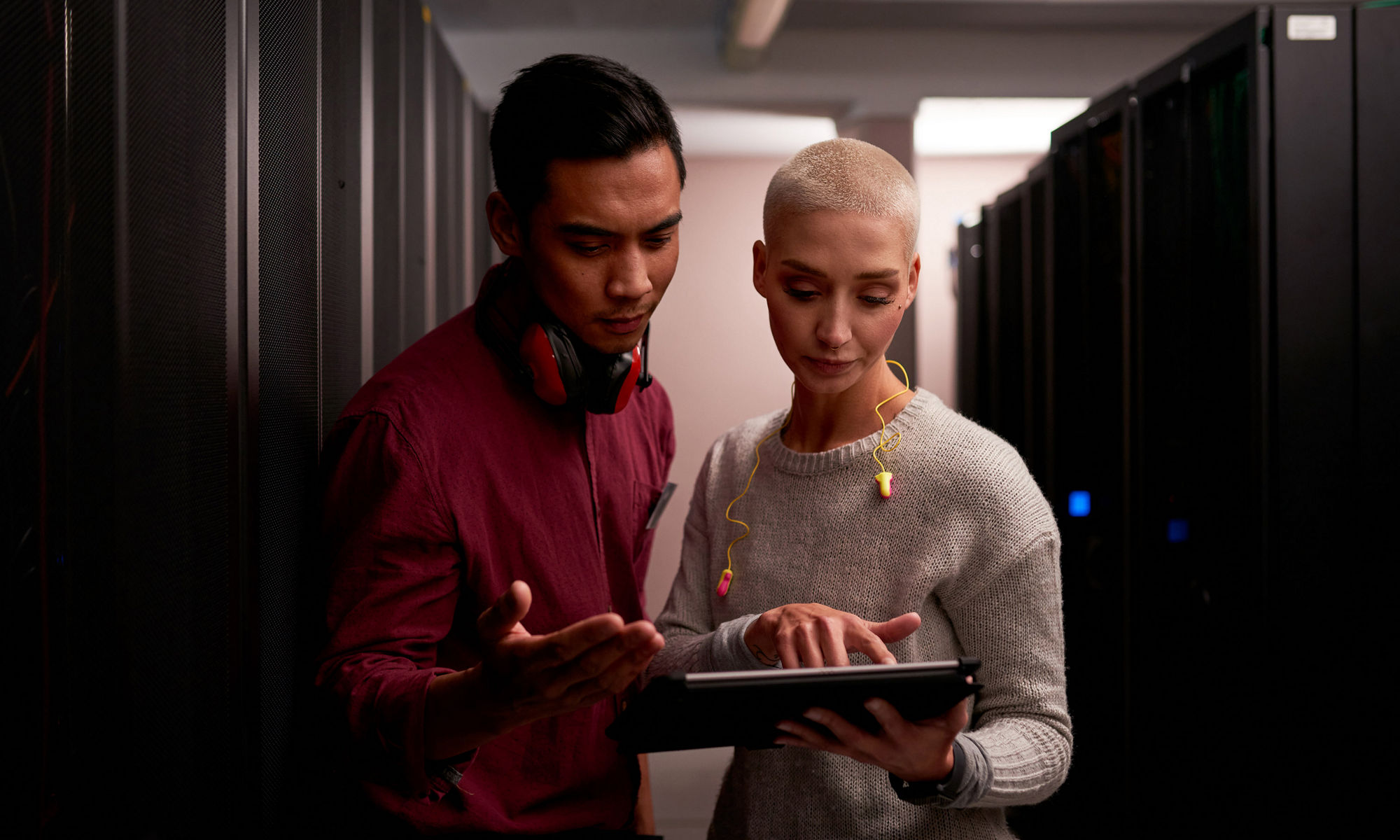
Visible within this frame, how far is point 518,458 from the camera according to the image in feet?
4.46

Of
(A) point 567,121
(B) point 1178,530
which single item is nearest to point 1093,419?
(B) point 1178,530

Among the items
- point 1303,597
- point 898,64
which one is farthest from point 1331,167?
point 898,64

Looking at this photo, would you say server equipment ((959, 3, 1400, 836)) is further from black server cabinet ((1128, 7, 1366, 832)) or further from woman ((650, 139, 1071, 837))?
woman ((650, 139, 1071, 837))

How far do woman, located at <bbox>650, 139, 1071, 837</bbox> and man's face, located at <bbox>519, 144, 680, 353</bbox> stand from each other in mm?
159

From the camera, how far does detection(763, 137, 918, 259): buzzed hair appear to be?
1195 mm

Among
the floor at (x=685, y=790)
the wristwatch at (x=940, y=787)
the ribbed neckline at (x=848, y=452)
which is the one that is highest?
the ribbed neckline at (x=848, y=452)

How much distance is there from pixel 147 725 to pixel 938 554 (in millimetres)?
974

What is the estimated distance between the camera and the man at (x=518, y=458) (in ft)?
3.95

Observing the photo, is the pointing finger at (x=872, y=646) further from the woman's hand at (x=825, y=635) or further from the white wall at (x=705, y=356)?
the white wall at (x=705, y=356)

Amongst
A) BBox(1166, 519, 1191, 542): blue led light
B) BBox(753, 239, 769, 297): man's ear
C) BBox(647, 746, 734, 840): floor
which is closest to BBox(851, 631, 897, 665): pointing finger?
BBox(753, 239, 769, 297): man's ear

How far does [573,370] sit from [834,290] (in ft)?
1.31

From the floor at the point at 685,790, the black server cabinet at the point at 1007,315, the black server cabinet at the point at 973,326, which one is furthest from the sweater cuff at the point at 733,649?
the black server cabinet at the point at 973,326

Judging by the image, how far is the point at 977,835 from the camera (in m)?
1.22

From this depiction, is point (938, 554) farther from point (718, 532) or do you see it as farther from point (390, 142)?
point (390, 142)
